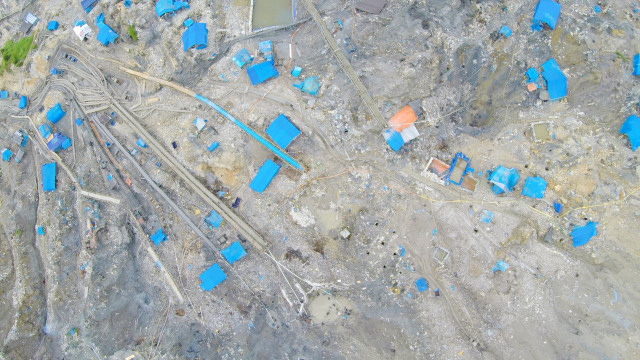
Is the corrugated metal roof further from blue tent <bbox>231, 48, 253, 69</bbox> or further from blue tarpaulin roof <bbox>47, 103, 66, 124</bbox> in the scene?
blue tarpaulin roof <bbox>47, 103, 66, 124</bbox>

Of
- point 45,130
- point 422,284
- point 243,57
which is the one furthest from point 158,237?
point 422,284

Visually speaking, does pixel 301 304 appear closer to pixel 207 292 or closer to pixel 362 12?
pixel 207 292

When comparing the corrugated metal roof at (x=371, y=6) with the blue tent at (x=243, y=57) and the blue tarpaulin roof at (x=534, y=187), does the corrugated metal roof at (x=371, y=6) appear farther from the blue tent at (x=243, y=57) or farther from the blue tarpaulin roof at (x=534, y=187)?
the blue tarpaulin roof at (x=534, y=187)

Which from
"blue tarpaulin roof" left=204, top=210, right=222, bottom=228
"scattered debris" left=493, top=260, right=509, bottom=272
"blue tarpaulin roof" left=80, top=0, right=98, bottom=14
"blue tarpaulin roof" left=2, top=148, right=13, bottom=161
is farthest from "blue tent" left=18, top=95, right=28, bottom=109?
"scattered debris" left=493, top=260, right=509, bottom=272

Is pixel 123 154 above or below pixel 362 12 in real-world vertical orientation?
below

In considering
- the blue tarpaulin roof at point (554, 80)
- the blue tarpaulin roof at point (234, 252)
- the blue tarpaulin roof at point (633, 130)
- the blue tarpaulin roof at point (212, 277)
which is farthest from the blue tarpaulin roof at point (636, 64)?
the blue tarpaulin roof at point (212, 277)

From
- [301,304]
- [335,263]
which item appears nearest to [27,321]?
[301,304]

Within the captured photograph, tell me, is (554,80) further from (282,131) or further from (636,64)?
(282,131)
